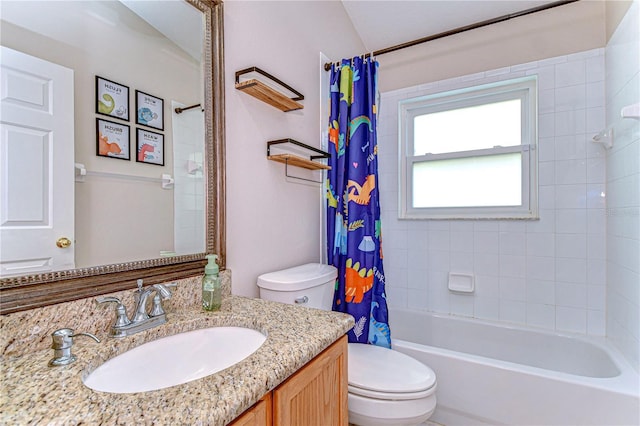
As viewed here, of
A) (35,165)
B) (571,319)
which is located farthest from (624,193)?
(35,165)

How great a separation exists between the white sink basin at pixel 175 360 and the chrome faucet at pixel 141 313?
6cm

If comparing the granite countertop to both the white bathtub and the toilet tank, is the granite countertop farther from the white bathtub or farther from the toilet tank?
the white bathtub

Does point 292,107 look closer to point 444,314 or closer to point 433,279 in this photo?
point 433,279

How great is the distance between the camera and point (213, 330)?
938mm

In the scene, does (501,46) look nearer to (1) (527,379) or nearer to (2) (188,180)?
(1) (527,379)

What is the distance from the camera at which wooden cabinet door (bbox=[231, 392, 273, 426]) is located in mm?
586

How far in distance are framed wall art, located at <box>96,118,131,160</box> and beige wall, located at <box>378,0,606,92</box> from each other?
2126 millimetres

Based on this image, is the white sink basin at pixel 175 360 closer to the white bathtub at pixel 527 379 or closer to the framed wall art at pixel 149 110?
the framed wall art at pixel 149 110

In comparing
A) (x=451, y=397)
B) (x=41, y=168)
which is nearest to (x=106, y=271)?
(x=41, y=168)

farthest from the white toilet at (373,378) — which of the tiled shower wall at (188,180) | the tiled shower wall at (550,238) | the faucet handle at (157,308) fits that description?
the tiled shower wall at (550,238)

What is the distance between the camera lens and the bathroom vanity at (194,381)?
503mm

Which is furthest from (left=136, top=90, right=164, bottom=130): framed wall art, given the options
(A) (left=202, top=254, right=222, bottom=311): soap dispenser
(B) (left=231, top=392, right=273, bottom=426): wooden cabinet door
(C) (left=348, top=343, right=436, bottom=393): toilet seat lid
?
(C) (left=348, top=343, right=436, bottom=393): toilet seat lid

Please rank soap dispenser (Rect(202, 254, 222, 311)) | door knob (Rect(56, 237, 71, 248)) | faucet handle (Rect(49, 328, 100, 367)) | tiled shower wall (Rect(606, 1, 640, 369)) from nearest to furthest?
faucet handle (Rect(49, 328, 100, 367)) < door knob (Rect(56, 237, 71, 248)) < soap dispenser (Rect(202, 254, 222, 311)) < tiled shower wall (Rect(606, 1, 640, 369))

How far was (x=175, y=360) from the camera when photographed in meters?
0.83
